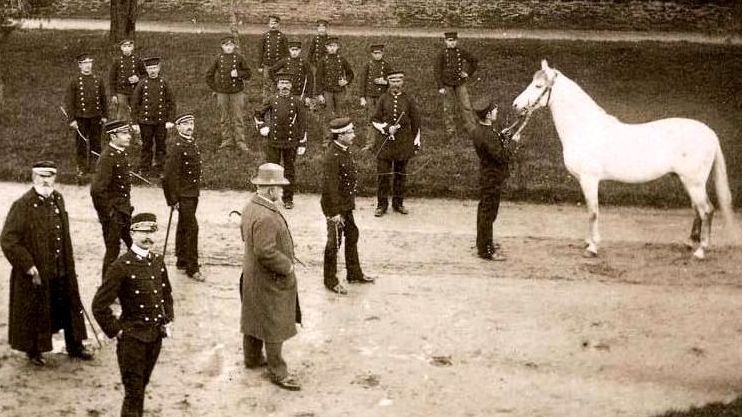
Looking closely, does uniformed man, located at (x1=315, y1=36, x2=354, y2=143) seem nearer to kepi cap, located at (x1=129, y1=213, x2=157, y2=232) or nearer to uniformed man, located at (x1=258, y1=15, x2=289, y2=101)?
uniformed man, located at (x1=258, y1=15, x2=289, y2=101)

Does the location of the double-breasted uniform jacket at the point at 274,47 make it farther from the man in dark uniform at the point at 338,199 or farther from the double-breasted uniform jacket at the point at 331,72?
the man in dark uniform at the point at 338,199

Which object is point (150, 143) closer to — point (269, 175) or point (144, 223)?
point (269, 175)

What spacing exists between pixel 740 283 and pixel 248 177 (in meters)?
8.12

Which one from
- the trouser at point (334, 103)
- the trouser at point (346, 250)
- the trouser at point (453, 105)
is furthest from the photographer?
the trouser at point (453, 105)

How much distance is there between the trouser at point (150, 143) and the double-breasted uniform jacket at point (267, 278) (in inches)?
318

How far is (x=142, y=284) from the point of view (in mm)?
8625

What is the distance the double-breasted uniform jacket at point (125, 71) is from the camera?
18.2 meters

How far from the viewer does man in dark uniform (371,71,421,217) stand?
51.3 ft

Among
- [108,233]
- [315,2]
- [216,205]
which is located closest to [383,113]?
[216,205]

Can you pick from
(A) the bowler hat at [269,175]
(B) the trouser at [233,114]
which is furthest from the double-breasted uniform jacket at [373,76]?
(A) the bowler hat at [269,175]

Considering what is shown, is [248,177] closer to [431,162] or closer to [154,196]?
[154,196]

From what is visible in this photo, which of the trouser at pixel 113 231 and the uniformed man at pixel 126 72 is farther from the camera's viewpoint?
the uniformed man at pixel 126 72

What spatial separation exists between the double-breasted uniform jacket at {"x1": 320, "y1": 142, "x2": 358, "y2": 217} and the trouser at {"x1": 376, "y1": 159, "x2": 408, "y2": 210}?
10.4 feet

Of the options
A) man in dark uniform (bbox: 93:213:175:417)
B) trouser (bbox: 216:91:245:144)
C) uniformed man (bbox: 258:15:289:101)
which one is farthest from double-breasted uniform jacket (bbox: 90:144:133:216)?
uniformed man (bbox: 258:15:289:101)
